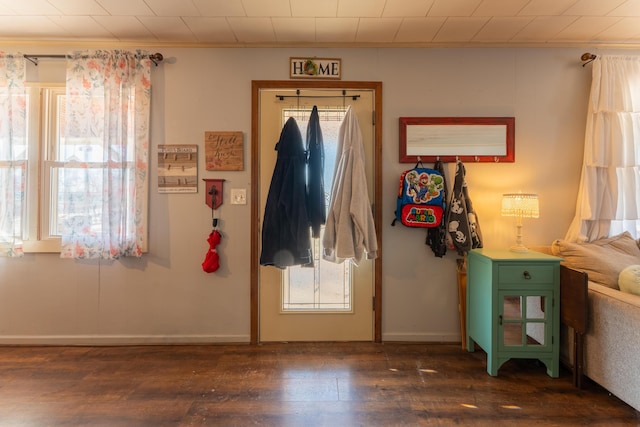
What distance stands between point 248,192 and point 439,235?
57.0 inches

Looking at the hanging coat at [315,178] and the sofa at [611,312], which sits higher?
the hanging coat at [315,178]

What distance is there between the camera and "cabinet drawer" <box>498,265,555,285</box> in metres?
2.05

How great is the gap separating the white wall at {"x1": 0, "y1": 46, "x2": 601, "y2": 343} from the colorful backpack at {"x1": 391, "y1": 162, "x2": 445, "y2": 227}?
0.16 meters

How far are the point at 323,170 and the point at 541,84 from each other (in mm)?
1770

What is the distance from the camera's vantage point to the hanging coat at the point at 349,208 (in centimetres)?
233

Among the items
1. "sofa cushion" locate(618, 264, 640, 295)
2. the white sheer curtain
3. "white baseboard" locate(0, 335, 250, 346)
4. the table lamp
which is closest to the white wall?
"white baseboard" locate(0, 335, 250, 346)

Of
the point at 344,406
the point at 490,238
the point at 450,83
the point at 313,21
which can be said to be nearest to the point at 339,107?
the point at 313,21

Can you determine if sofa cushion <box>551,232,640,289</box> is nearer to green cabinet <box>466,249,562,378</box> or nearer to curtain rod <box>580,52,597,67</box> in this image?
green cabinet <box>466,249,562,378</box>

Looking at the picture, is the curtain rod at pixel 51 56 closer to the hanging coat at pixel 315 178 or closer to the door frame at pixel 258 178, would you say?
the door frame at pixel 258 178

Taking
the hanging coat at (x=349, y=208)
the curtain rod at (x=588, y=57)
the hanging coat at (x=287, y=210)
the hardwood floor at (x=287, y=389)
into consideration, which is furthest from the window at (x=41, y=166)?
the curtain rod at (x=588, y=57)

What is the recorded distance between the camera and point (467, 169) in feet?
8.34

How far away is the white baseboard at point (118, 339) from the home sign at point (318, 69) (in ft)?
6.60

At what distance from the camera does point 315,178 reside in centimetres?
242

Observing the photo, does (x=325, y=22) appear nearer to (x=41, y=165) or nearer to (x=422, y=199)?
(x=422, y=199)
